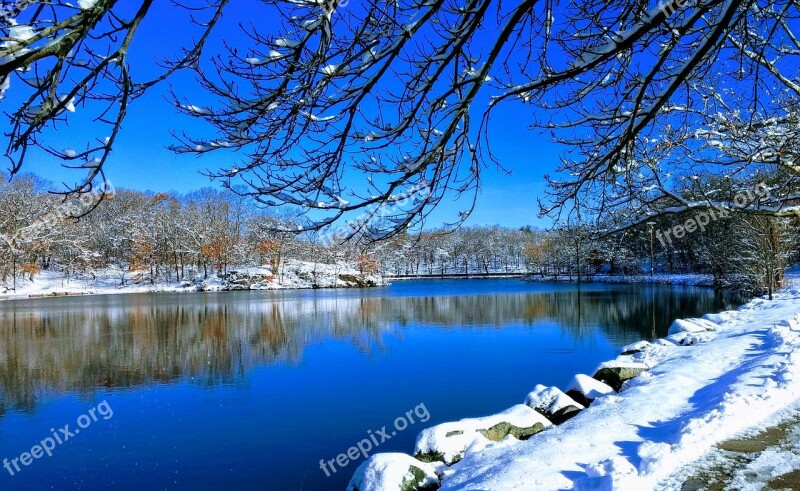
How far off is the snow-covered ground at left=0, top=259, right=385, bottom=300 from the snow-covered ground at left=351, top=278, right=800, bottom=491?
4890 centimetres

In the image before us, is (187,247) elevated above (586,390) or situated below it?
above

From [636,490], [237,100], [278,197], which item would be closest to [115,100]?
[237,100]

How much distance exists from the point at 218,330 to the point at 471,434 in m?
16.0

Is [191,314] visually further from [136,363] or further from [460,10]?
[460,10]

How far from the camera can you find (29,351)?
49.9ft

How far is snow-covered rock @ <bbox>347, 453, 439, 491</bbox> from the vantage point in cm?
507

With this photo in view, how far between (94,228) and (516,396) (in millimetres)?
61797

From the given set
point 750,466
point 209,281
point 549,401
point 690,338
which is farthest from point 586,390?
point 209,281

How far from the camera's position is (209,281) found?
52.4 meters

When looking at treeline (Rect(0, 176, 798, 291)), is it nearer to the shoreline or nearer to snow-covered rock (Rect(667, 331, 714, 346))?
the shoreline

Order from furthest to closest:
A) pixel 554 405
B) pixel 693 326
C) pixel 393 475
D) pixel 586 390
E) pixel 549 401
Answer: pixel 693 326
pixel 586 390
pixel 549 401
pixel 554 405
pixel 393 475

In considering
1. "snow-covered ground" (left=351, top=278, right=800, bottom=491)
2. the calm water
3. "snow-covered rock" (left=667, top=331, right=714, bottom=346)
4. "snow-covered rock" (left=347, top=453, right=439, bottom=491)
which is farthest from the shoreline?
"snow-covered rock" (left=347, top=453, right=439, bottom=491)

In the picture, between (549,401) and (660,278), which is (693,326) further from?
(660,278)

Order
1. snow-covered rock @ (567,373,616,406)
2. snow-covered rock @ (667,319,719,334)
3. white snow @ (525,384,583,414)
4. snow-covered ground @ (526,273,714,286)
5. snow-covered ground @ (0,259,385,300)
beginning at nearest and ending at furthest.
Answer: white snow @ (525,384,583,414) → snow-covered rock @ (567,373,616,406) → snow-covered rock @ (667,319,719,334) → snow-covered ground @ (526,273,714,286) → snow-covered ground @ (0,259,385,300)
